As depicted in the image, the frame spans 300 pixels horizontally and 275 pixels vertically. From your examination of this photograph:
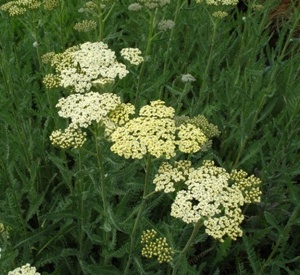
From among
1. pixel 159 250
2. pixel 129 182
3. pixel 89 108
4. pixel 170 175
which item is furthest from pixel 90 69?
pixel 159 250

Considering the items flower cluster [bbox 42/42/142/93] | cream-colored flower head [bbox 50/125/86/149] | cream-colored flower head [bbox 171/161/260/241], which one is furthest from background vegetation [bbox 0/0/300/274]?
cream-colored flower head [bbox 171/161/260/241]

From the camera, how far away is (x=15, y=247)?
2.46 m

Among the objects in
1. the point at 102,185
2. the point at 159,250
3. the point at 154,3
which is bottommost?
the point at 159,250

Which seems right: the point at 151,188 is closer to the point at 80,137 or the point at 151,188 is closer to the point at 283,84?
the point at 80,137

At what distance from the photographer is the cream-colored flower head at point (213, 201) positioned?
1784 millimetres

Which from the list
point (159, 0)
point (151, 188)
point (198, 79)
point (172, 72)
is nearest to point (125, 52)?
point (159, 0)

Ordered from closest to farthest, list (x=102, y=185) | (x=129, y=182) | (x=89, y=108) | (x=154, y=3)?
(x=89, y=108) < (x=102, y=185) < (x=129, y=182) < (x=154, y=3)

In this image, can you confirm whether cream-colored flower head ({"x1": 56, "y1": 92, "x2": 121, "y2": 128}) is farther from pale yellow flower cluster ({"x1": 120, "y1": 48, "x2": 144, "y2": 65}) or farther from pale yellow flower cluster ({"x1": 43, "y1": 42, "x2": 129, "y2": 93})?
pale yellow flower cluster ({"x1": 120, "y1": 48, "x2": 144, "y2": 65})

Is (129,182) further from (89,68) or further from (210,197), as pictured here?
(210,197)

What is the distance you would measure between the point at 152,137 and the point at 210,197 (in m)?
0.34

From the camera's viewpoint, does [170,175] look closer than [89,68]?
Yes

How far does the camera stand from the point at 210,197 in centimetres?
183

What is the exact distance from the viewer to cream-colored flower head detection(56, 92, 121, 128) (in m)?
1.92

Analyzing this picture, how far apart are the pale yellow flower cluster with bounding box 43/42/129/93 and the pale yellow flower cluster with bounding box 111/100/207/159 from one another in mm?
297
